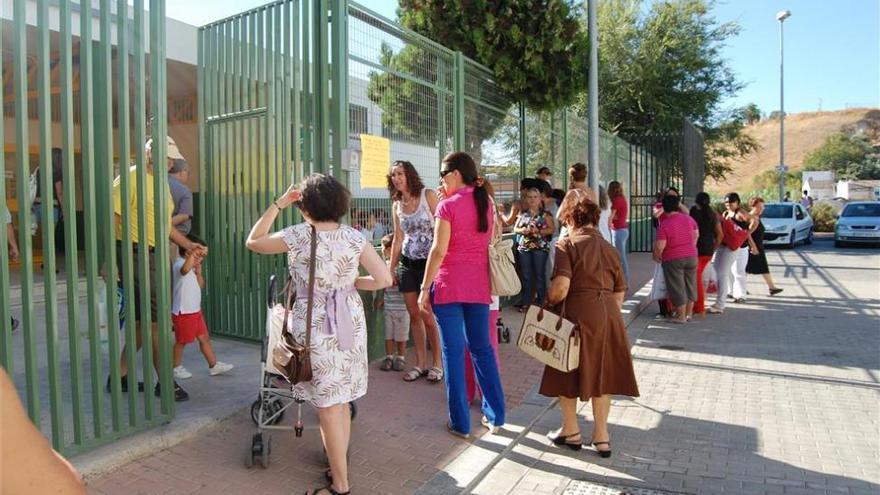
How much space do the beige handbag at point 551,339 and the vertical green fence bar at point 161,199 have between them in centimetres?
227

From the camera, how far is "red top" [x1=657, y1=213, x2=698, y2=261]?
28.3 ft

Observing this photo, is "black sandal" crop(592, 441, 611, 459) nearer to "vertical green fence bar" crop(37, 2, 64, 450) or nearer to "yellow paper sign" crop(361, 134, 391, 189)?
"yellow paper sign" crop(361, 134, 391, 189)

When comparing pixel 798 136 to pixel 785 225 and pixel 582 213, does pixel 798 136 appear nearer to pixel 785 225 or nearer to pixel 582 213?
pixel 785 225

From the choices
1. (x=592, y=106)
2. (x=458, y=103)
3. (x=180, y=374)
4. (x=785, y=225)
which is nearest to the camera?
(x=180, y=374)

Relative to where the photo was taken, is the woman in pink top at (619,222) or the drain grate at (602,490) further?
the woman in pink top at (619,222)

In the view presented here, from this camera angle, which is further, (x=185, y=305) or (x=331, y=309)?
(x=185, y=305)

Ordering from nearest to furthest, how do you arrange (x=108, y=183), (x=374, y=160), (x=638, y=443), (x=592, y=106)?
(x=108, y=183) → (x=638, y=443) → (x=374, y=160) → (x=592, y=106)

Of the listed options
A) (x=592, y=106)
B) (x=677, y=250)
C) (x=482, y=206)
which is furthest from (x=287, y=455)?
(x=592, y=106)

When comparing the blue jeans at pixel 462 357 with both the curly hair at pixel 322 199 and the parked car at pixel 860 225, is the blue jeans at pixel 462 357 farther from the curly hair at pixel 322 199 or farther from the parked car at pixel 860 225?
the parked car at pixel 860 225

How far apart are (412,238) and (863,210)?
23.1 meters

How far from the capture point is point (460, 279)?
4.34m

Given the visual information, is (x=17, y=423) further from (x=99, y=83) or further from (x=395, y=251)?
(x=395, y=251)

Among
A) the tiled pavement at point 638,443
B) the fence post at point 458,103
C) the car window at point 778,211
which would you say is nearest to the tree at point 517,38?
the fence post at point 458,103

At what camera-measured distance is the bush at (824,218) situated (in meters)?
30.1
